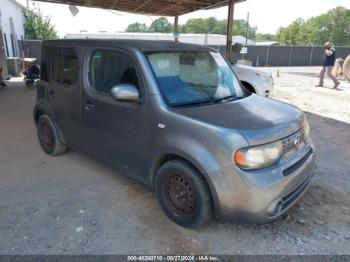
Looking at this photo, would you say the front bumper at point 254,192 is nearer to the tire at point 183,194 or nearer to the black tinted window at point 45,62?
the tire at point 183,194

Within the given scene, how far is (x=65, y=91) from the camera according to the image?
4.03 metres

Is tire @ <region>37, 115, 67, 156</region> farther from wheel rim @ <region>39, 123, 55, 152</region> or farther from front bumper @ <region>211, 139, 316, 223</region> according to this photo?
front bumper @ <region>211, 139, 316, 223</region>

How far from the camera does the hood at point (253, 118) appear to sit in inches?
99.6

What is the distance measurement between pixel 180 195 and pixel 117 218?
736 millimetres

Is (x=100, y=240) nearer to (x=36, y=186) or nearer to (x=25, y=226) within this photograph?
(x=25, y=226)

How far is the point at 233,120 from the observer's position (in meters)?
2.66

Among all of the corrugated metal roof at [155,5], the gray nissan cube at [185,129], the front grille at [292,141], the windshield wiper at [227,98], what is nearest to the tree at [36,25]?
the corrugated metal roof at [155,5]

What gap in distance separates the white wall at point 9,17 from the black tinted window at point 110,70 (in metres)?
17.9

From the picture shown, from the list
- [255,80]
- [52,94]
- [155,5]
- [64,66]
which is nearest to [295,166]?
[64,66]

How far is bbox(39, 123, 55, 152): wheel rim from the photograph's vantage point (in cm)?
462

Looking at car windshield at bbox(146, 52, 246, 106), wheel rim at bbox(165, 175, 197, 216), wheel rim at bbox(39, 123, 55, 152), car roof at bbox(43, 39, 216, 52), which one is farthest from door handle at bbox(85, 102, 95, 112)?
wheel rim at bbox(165, 175, 197, 216)

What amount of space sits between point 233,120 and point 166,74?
0.91 meters

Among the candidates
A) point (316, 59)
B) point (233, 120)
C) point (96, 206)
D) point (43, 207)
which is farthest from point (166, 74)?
point (316, 59)

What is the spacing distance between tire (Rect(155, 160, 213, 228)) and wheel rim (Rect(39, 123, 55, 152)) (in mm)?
2351
